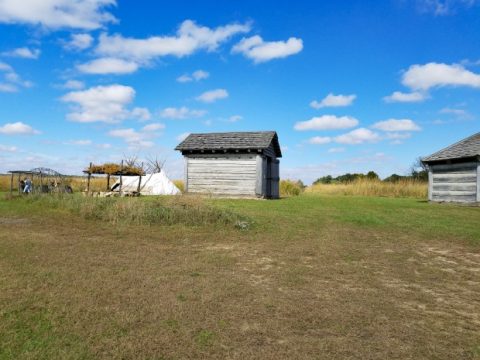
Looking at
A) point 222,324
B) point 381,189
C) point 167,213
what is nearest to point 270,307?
point 222,324

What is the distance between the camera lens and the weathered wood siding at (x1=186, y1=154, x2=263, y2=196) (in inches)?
998

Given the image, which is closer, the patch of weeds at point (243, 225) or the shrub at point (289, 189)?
the patch of weeds at point (243, 225)

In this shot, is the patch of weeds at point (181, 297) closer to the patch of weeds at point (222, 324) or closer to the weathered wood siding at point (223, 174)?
the patch of weeds at point (222, 324)

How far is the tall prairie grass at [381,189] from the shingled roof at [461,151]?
27.2 ft

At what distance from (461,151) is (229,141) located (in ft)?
44.0

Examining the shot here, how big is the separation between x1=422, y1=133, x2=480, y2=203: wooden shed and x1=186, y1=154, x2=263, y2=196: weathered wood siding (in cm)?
1035

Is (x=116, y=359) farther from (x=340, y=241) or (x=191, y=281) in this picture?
(x=340, y=241)

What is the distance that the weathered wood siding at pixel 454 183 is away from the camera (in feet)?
67.1

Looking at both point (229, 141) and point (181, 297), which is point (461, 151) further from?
point (181, 297)

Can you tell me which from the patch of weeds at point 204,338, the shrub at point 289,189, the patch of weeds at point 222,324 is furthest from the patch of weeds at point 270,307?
the shrub at point 289,189

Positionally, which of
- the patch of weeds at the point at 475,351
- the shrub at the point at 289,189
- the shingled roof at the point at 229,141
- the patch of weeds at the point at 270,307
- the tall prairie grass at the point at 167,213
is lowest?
the patch of weeds at the point at 475,351

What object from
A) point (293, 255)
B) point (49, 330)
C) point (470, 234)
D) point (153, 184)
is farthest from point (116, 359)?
point (153, 184)

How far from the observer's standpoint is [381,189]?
1326 inches

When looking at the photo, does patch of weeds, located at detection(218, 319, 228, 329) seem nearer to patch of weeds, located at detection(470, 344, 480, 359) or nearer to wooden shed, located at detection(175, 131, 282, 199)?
patch of weeds, located at detection(470, 344, 480, 359)
